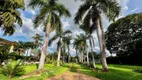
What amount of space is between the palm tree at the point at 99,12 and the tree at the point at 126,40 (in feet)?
81.5

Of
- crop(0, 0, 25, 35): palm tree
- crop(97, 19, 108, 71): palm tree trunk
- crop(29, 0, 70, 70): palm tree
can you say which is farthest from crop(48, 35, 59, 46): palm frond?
crop(0, 0, 25, 35): palm tree

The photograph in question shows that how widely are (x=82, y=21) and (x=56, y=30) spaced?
419 centimetres

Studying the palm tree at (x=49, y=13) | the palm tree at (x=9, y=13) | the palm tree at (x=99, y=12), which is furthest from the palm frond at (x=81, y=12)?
the palm tree at (x=9, y=13)

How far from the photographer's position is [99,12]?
21625 mm

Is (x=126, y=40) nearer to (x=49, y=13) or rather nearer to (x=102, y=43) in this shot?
(x=102, y=43)

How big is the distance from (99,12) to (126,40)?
111 feet

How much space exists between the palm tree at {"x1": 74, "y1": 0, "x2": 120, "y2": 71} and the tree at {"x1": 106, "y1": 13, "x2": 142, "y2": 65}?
24841mm

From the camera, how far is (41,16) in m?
22.5

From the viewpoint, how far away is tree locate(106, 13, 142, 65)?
1844 inches

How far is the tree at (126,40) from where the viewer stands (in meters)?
46.8

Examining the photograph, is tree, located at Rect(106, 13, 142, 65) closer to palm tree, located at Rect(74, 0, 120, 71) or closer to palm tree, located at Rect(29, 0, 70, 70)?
palm tree, located at Rect(74, 0, 120, 71)

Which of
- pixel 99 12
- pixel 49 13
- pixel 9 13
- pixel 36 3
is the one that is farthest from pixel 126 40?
pixel 9 13

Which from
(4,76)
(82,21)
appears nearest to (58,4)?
(82,21)

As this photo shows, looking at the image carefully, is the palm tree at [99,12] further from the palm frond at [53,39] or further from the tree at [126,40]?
the tree at [126,40]
